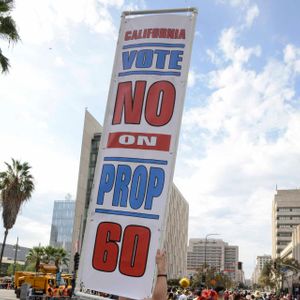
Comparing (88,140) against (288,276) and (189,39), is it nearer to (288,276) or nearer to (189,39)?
(288,276)

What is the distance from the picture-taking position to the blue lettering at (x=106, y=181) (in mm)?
3883

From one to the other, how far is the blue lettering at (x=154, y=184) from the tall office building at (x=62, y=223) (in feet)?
552

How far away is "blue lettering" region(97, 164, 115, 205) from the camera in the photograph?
3.88 m

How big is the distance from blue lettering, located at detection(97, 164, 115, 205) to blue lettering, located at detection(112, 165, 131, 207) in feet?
0.19

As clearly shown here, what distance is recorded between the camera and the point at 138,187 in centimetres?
377

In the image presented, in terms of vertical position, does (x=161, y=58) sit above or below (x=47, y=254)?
above

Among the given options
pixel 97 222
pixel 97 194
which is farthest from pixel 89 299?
pixel 97 194

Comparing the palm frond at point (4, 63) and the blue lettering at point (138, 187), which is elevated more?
→ the palm frond at point (4, 63)

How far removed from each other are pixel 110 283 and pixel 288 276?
91692 mm

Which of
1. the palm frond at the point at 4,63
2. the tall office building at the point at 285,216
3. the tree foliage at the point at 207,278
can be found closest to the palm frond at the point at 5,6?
the palm frond at the point at 4,63

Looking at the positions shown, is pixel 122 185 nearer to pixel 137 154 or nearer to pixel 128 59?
pixel 137 154

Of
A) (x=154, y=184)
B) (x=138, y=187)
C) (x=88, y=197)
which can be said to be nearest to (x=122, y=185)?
(x=138, y=187)

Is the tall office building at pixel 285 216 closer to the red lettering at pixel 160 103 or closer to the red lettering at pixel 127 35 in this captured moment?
the red lettering at pixel 127 35

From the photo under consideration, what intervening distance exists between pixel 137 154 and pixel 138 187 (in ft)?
0.95
